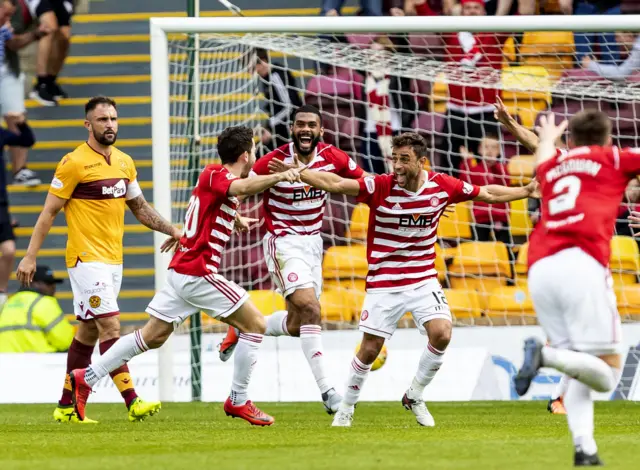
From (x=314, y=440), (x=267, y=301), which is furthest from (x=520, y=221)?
(x=314, y=440)

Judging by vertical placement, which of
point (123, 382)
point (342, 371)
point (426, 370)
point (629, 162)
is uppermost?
point (629, 162)

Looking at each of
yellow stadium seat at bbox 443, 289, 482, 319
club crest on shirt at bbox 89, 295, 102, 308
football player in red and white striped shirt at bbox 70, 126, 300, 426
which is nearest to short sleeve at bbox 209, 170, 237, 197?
football player in red and white striped shirt at bbox 70, 126, 300, 426

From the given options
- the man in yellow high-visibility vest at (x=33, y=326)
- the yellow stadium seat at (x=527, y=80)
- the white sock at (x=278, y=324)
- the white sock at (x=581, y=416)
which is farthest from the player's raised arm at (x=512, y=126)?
the man in yellow high-visibility vest at (x=33, y=326)

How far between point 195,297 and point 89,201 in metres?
1.23

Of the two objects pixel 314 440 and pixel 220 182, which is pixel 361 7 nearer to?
pixel 220 182

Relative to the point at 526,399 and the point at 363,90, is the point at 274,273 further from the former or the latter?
the point at 363,90

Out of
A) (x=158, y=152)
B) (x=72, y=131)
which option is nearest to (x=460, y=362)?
(x=158, y=152)

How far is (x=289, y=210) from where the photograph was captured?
9922 millimetres

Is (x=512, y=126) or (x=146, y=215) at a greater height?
(x=512, y=126)

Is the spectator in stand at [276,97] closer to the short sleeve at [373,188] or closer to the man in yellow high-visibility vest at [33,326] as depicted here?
the man in yellow high-visibility vest at [33,326]

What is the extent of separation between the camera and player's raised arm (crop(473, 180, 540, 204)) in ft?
29.2

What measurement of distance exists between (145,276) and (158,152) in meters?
3.94

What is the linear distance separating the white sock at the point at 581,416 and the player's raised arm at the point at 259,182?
287cm

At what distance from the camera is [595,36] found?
519 inches
